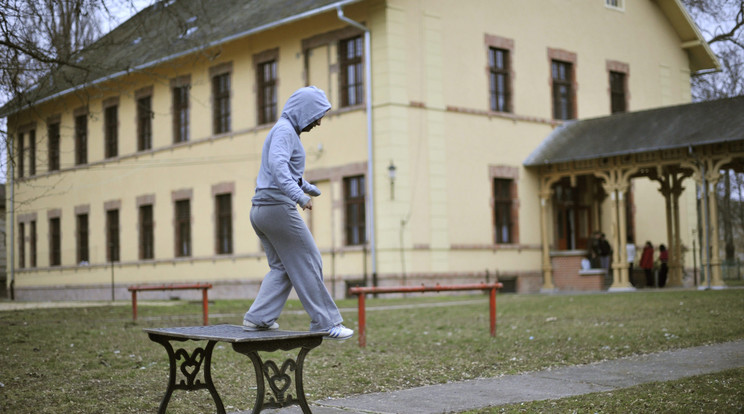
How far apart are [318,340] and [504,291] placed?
71.6 feet

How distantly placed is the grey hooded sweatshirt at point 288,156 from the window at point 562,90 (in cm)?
2299

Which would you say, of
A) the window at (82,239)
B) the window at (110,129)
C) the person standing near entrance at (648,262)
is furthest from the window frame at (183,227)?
the person standing near entrance at (648,262)

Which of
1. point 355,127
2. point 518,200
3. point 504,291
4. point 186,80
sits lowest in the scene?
point 504,291

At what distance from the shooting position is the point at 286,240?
637cm

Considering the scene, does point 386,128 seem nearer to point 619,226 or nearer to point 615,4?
point 619,226

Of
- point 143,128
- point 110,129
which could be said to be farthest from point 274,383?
point 110,129

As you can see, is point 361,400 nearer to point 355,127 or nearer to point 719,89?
point 355,127

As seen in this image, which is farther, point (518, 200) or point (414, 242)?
point (518, 200)

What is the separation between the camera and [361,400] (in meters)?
7.54

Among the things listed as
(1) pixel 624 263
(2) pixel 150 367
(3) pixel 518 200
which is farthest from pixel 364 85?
(2) pixel 150 367

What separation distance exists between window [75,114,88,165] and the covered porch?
17950 millimetres

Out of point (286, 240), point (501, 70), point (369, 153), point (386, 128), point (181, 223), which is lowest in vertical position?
point (286, 240)

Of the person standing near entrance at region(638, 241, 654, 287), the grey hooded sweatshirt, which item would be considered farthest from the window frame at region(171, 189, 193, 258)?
the grey hooded sweatshirt

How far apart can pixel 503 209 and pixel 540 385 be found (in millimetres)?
19417
